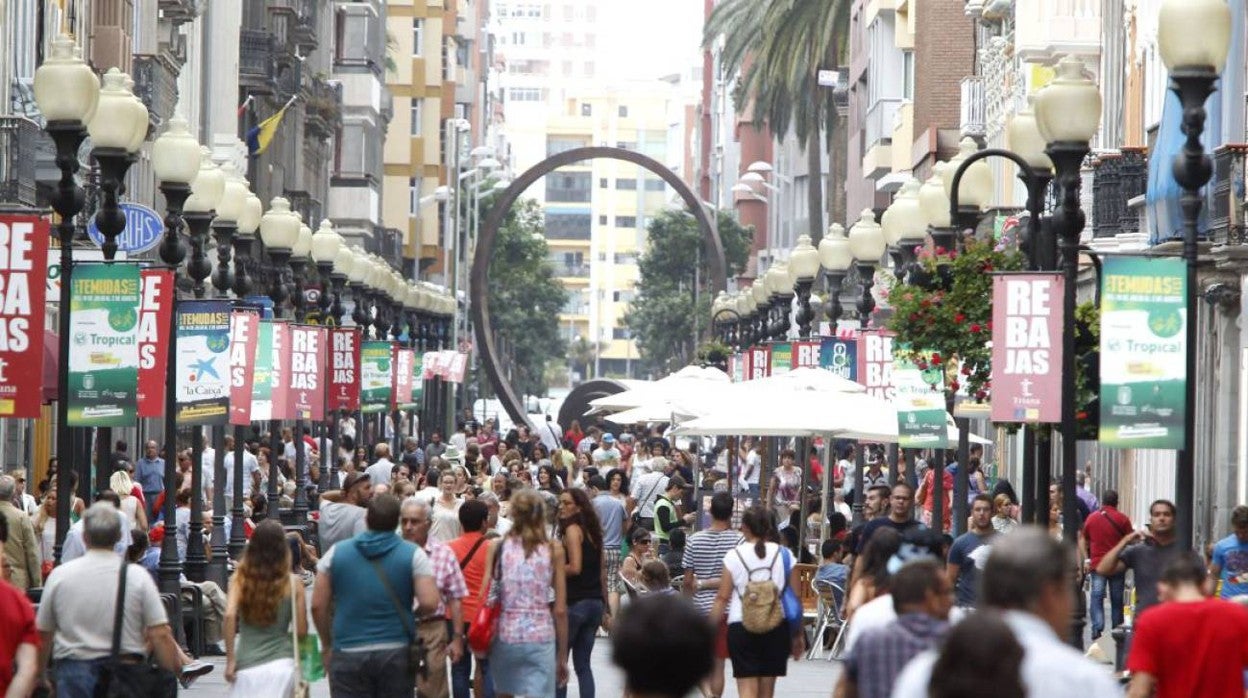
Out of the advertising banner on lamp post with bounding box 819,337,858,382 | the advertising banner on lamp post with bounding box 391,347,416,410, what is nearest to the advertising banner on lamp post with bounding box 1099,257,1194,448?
the advertising banner on lamp post with bounding box 819,337,858,382

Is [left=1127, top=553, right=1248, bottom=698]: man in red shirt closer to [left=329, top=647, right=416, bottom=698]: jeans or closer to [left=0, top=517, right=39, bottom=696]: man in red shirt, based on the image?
[left=329, top=647, right=416, bottom=698]: jeans

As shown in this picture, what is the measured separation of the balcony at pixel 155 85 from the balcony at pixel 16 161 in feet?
39.4

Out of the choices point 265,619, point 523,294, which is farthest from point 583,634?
point 523,294

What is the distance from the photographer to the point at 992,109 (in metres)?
54.1

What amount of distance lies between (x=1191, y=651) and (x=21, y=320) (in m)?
8.79

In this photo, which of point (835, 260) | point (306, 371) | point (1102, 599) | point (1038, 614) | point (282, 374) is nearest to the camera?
point (1038, 614)

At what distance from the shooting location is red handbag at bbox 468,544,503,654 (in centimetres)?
1560

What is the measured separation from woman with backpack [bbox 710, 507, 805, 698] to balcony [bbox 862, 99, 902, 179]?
171ft

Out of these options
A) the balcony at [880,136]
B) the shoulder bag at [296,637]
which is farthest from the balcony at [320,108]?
the shoulder bag at [296,637]

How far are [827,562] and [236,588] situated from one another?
10.7 m

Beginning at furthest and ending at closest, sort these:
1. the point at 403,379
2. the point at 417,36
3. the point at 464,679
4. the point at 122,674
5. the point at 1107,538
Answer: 1. the point at 417,36
2. the point at 403,379
3. the point at 1107,538
4. the point at 464,679
5. the point at 122,674

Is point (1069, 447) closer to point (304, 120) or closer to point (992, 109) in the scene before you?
point (992, 109)

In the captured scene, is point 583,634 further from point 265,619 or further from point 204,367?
point 204,367

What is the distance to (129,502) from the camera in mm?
23328
